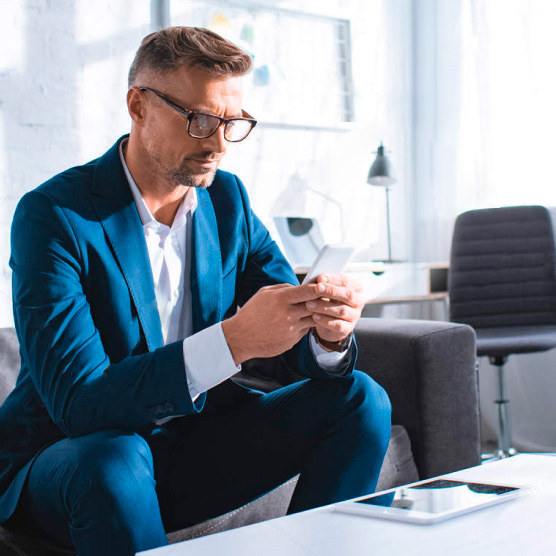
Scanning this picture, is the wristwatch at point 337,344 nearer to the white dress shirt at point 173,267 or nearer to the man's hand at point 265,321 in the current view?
the white dress shirt at point 173,267

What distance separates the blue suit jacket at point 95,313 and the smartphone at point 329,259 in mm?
226

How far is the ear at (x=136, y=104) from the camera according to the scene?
4.61 feet

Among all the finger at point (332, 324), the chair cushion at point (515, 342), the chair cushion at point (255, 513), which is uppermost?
the finger at point (332, 324)

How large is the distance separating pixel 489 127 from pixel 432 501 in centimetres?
273

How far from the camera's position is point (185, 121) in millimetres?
1354

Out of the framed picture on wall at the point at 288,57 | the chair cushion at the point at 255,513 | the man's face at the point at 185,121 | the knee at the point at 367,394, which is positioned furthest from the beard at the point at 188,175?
the framed picture on wall at the point at 288,57

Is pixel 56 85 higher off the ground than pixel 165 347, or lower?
higher

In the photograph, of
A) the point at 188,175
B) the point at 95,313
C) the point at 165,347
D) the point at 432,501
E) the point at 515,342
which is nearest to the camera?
the point at 432,501

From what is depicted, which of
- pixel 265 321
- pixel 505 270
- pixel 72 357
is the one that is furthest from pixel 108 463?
pixel 505 270

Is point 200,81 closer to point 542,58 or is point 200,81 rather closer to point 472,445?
point 472,445

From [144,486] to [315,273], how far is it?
42 cm

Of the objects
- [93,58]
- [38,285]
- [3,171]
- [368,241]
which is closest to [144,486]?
[38,285]

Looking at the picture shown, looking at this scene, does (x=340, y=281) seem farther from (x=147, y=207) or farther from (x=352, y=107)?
(x=352, y=107)

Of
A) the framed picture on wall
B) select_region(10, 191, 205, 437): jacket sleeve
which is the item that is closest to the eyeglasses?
select_region(10, 191, 205, 437): jacket sleeve
